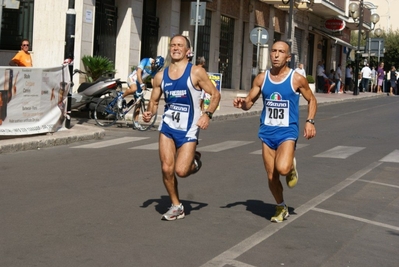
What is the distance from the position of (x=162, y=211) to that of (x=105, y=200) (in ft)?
2.73

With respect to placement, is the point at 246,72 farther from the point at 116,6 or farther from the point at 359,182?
the point at 359,182

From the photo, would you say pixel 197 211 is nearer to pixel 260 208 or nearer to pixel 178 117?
pixel 260 208

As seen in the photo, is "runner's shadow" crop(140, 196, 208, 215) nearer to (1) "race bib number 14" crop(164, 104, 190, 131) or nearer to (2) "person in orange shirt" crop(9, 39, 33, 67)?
(1) "race bib number 14" crop(164, 104, 190, 131)

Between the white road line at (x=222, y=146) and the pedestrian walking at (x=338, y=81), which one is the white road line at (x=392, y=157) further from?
the pedestrian walking at (x=338, y=81)

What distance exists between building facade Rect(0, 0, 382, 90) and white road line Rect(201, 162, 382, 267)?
14183 millimetres

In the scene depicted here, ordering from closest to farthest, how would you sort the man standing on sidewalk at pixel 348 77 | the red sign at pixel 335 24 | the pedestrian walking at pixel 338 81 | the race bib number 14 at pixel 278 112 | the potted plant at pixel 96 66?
the race bib number 14 at pixel 278 112 < the potted plant at pixel 96 66 < the pedestrian walking at pixel 338 81 < the red sign at pixel 335 24 < the man standing on sidewalk at pixel 348 77

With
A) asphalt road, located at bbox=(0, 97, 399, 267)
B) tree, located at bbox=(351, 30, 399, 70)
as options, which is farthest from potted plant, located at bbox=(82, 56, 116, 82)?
tree, located at bbox=(351, 30, 399, 70)

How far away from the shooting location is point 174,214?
796cm

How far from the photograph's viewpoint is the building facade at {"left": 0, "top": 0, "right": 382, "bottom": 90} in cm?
2398

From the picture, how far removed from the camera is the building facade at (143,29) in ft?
78.7

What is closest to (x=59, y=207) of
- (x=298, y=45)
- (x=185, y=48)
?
(x=185, y=48)

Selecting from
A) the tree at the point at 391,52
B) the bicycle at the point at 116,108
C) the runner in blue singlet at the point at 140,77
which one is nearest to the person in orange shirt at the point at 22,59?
the bicycle at the point at 116,108

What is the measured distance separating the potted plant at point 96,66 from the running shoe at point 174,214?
15.7 meters

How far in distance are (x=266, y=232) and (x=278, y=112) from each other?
1.22 metres
